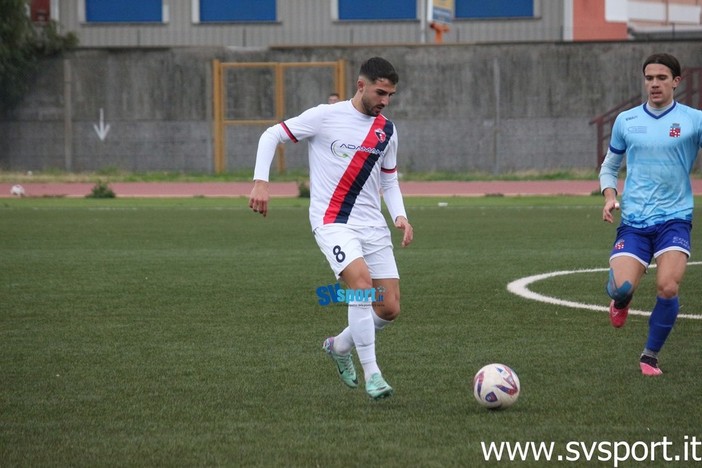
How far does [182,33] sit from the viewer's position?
136 ft

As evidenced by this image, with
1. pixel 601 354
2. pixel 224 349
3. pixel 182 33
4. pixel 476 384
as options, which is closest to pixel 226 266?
pixel 224 349

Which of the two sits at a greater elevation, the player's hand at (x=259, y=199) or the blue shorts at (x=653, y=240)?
the player's hand at (x=259, y=199)

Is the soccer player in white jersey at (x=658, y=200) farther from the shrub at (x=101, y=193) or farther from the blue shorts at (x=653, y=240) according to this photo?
the shrub at (x=101, y=193)

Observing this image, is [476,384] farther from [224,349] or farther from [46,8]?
[46,8]

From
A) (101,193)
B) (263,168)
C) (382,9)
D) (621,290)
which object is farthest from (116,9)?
(621,290)

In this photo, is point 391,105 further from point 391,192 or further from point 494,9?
point 391,192

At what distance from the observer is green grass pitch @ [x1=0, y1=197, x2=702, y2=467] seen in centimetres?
620

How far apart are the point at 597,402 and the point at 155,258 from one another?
8.97 m

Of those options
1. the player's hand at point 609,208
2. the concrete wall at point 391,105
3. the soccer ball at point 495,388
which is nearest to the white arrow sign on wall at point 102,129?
the concrete wall at point 391,105

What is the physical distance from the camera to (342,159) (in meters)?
7.70

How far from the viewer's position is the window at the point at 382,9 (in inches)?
1612

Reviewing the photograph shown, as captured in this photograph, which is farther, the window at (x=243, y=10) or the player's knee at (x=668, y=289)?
the window at (x=243, y=10)

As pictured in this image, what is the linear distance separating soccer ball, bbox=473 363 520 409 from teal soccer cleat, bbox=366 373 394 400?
50 centimetres

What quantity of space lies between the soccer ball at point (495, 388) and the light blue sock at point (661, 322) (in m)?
1.49
